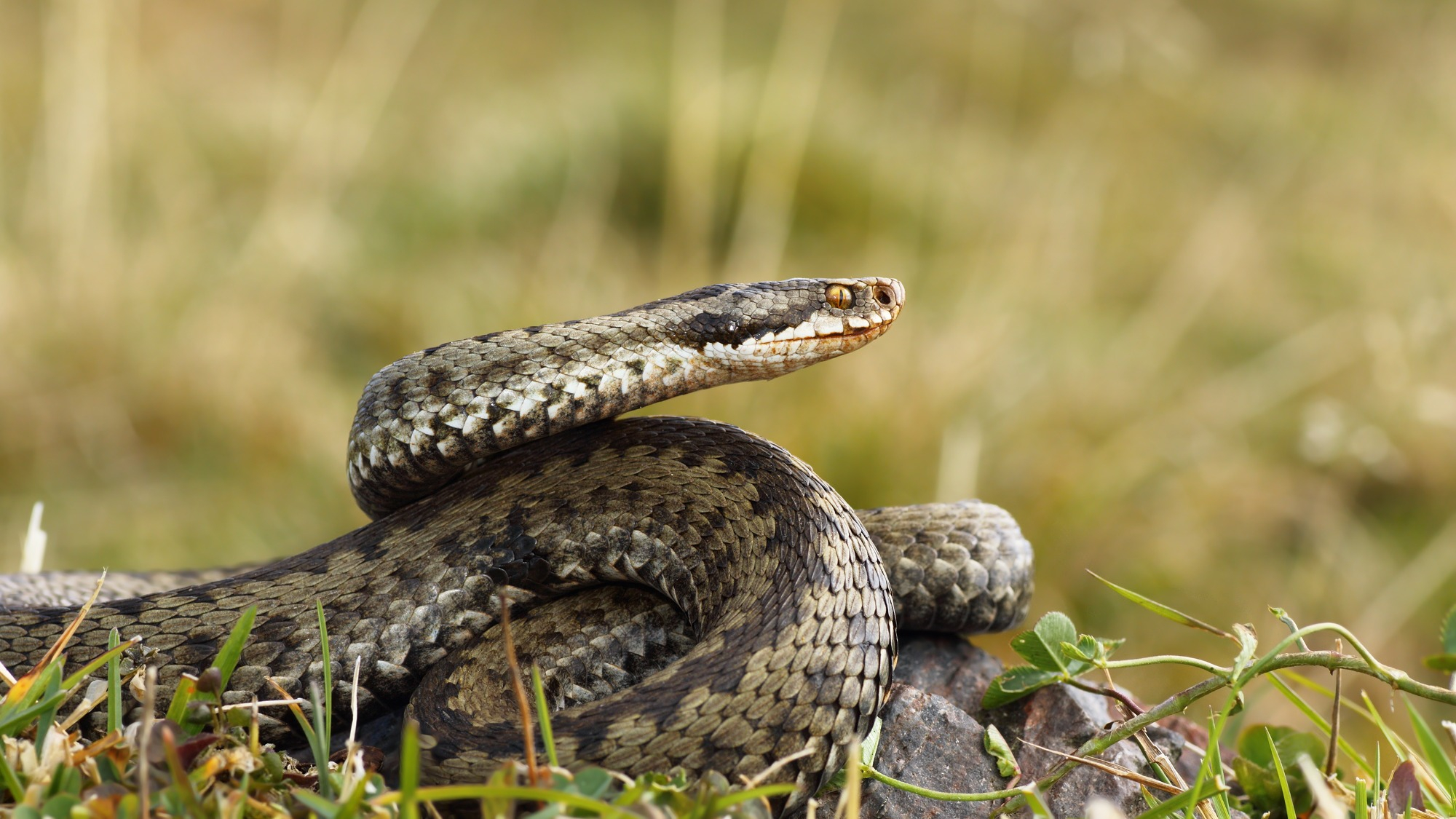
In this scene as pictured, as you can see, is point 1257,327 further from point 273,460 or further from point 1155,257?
point 273,460

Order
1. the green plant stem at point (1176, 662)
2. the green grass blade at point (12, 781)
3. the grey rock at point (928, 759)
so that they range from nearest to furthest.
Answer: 1. the green grass blade at point (12, 781)
2. the green plant stem at point (1176, 662)
3. the grey rock at point (928, 759)

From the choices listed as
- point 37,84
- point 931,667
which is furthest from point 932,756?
point 37,84

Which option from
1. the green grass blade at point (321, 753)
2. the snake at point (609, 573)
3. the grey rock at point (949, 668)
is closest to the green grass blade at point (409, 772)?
the green grass blade at point (321, 753)

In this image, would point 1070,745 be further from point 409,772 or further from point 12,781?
point 12,781

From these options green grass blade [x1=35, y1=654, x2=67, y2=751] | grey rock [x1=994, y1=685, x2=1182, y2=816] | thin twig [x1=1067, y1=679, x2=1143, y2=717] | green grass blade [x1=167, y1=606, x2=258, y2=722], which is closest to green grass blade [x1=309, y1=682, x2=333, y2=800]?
green grass blade [x1=167, y1=606, x2=258, y2=722]

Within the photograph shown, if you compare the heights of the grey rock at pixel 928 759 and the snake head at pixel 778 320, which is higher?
Result: the snake head at pixel 778 320

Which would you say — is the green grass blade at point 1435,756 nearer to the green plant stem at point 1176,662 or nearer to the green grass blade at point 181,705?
the green plant stem at point 1176,662

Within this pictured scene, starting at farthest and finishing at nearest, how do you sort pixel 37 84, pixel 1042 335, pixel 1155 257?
pixel 37 84, pixel 1155 257, pixel 1042 335

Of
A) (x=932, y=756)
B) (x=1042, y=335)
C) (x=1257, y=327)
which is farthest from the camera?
(x=1257, y=327)
